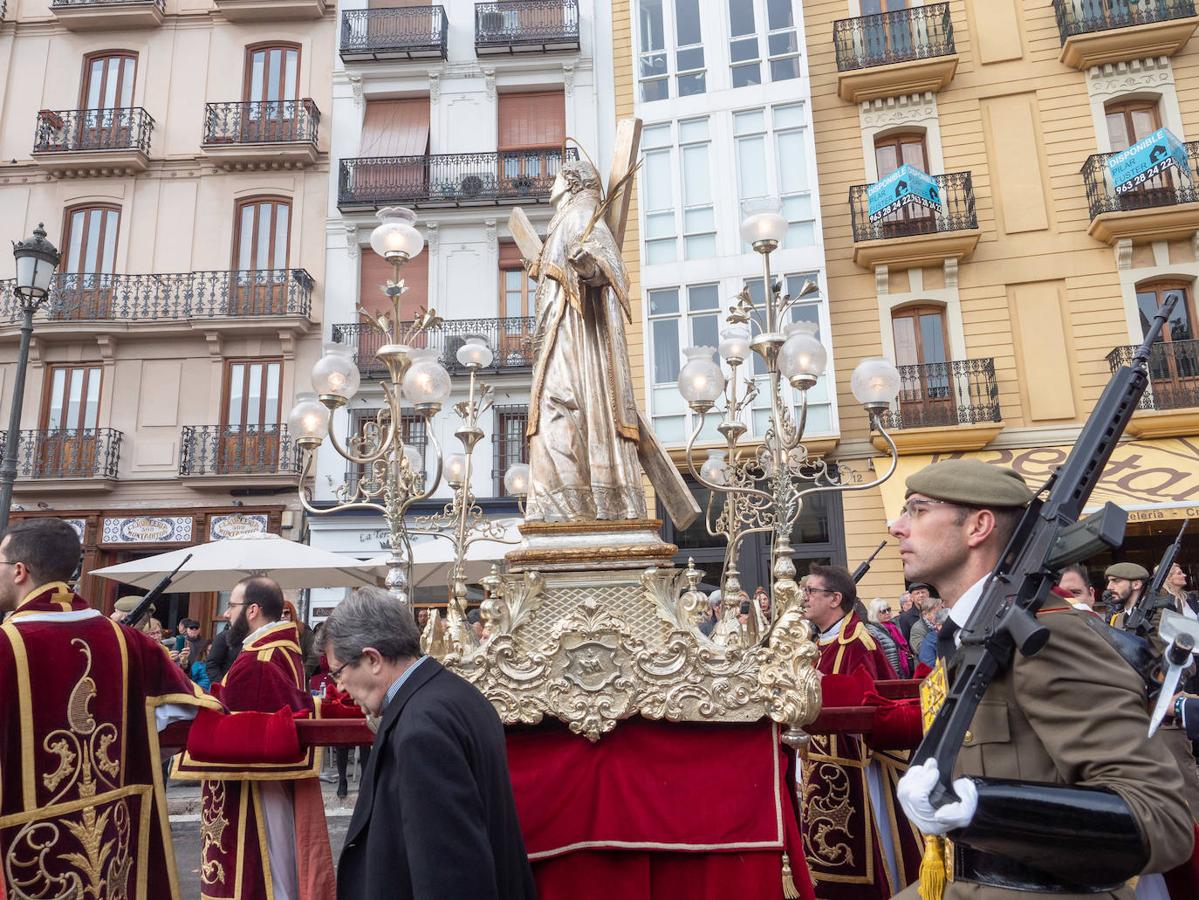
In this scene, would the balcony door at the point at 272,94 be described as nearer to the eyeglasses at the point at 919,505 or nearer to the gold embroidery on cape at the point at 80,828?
the gold embroidery on cape at the point at 80,828

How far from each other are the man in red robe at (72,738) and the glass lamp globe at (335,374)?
8.70 feet

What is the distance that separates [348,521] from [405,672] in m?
15.1

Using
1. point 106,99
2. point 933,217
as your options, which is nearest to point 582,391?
point 933,217

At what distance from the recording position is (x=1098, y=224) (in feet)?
49.0

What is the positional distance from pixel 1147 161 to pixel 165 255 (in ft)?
63.0

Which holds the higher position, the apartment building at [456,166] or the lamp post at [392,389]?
the apartment building at [456,166]

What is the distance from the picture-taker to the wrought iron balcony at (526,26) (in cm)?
1816

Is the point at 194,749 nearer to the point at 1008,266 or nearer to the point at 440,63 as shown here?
the point at 1008,266

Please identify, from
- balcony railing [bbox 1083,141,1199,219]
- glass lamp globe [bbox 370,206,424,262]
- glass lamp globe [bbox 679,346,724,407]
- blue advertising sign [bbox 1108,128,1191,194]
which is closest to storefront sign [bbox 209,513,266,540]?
glass lamp globe [bbox 370,206,424,262]

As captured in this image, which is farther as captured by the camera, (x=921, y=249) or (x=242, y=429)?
(x=242, y=429)

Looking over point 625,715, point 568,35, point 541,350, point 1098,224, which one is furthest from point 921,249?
point 625,715

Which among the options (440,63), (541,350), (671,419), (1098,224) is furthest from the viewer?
(440,63)

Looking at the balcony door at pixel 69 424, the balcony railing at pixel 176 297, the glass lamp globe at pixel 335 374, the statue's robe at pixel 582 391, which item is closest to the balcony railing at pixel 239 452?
the balcony door at pixel 69 424

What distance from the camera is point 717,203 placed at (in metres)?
16.5
